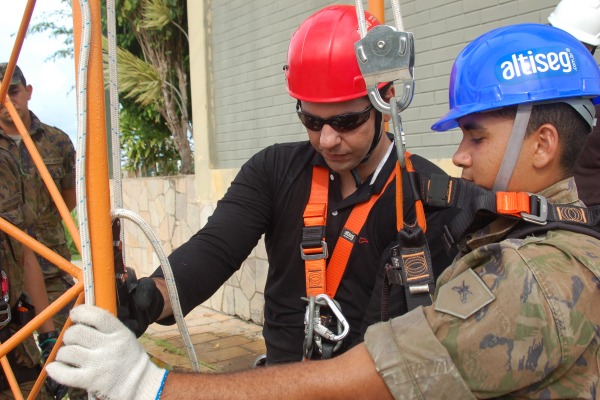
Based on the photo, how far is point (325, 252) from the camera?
6.67 ft

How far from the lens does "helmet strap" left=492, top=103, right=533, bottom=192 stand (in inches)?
52.7

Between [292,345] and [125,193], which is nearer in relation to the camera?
[292,345]

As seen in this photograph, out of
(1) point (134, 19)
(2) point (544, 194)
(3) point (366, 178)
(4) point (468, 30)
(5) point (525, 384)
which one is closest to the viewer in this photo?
(5) point (525, 384)

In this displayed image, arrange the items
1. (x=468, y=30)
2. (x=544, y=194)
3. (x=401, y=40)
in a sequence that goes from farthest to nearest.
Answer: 1. (x=468, y=30)
2. (x=401, y=40)
3. (x=544, y=194)

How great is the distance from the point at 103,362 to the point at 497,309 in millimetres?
752

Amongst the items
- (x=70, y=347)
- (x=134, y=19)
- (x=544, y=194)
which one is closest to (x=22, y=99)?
(x=70, y=347)

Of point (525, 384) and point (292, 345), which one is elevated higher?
point (525, 384)

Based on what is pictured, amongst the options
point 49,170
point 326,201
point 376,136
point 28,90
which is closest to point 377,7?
point 376,136

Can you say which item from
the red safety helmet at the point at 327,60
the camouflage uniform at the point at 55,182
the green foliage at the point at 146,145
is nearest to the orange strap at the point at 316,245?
the red safety helmet at the point at 327,60

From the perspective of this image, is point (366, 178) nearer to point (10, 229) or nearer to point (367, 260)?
point (367, 260)

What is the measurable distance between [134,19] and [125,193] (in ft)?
7.45

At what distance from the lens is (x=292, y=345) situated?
7.07 feet

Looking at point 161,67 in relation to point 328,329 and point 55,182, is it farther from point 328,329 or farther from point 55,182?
point 328,329

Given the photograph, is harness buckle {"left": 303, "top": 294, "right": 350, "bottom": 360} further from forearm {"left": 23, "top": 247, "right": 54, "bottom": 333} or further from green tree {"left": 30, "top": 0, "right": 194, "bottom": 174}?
green tree {"left": 30, "top": 0, "right": 194, "bottom": 174}
